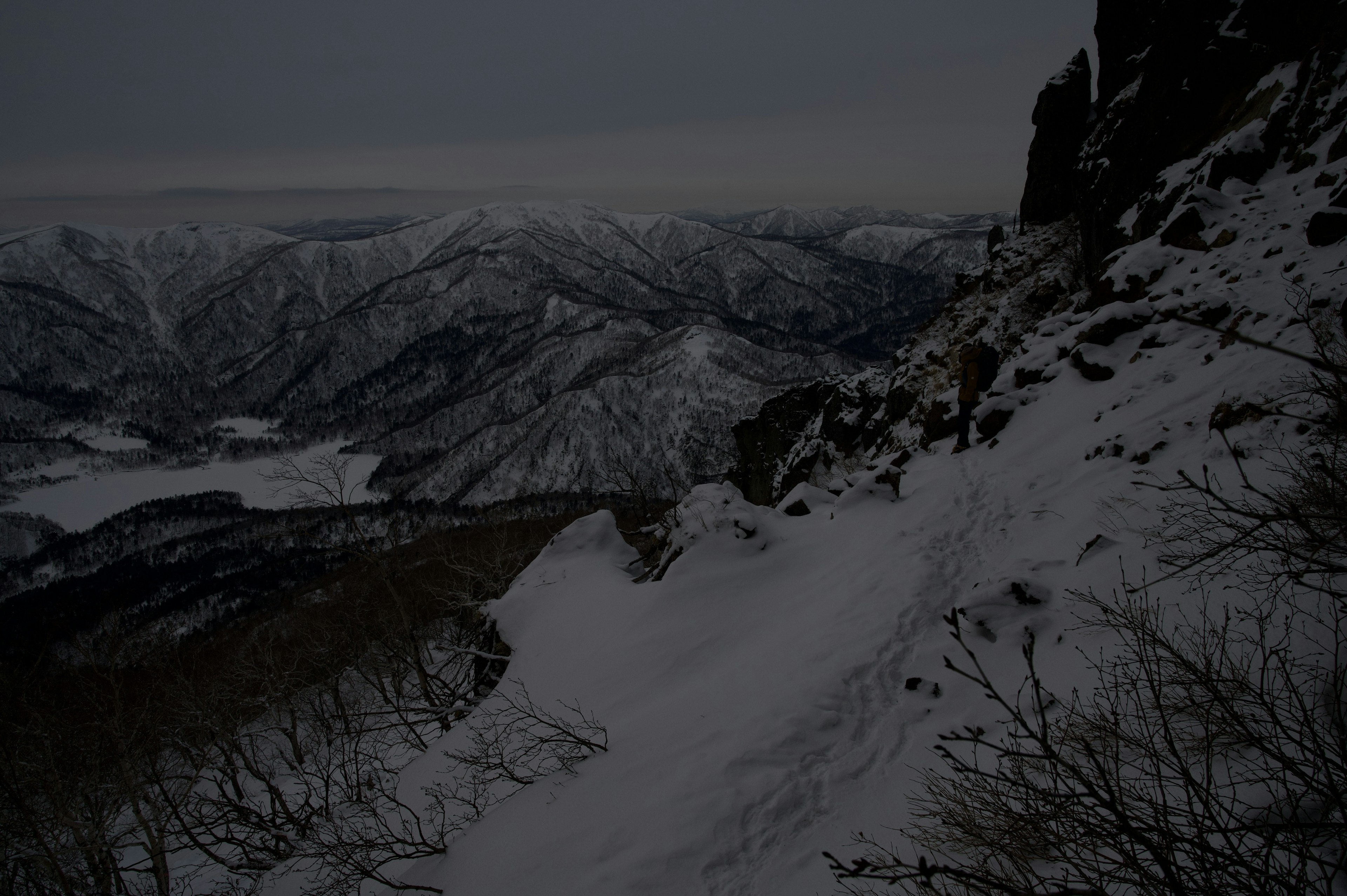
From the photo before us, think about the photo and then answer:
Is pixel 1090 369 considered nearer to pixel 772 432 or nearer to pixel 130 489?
pixel 772 432

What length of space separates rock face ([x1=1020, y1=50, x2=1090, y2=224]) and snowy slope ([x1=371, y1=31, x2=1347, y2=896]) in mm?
12396

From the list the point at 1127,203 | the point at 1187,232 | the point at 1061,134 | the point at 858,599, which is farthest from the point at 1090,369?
the point at 1061,134

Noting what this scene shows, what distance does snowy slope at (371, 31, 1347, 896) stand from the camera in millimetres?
5840

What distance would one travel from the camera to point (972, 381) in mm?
13508

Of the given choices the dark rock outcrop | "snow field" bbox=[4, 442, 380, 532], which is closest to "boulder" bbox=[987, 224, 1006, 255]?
the dark rock outcrop

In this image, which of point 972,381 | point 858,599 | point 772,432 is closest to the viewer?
point 858,599

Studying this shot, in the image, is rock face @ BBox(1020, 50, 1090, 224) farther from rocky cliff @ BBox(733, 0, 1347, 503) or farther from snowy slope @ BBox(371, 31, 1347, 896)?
snowy slope @ BBox(371, 31, 1347, 896)

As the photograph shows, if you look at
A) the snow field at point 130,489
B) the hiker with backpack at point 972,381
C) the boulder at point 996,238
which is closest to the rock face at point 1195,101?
the hiker with backpack at point 972,381

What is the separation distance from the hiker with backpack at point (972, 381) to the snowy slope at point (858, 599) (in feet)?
1.56

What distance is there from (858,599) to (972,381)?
25.4 ft

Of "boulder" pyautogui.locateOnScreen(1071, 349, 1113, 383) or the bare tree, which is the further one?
"boulder" pyautogui.locateOnScreen(1071, 349, 1113, 383)

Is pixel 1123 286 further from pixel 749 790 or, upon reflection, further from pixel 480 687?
pixel 480 687

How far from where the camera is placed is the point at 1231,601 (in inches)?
197

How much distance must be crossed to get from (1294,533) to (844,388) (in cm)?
2306
